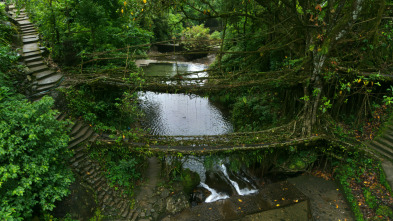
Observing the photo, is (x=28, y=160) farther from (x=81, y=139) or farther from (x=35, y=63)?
(x=35, y=63)

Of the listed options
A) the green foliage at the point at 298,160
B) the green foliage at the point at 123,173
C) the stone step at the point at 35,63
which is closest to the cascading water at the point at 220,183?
the green foliage at the point at 298,160

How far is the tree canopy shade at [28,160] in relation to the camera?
224 inches

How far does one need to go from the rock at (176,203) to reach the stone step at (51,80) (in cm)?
857

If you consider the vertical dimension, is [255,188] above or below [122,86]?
below

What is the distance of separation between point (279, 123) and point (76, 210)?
10.2 meters

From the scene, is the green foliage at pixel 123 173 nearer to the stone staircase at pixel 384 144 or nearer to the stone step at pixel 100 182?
the stone step at pixel 100 182

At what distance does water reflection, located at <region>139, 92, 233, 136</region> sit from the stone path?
28.4ft

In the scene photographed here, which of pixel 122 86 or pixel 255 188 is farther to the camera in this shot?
pixel 255 188

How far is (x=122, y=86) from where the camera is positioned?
1023 centimetres

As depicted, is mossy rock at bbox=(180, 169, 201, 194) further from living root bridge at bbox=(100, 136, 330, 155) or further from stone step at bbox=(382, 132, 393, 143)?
stone step at bbox=(382, 132, 393, 143)

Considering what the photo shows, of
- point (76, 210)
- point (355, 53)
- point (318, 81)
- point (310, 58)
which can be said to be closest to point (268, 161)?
point (318, 81)

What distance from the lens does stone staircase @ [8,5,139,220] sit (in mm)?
9297

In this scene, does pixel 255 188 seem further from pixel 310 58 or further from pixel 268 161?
pixel 310 58

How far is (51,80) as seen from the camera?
11.5 m
